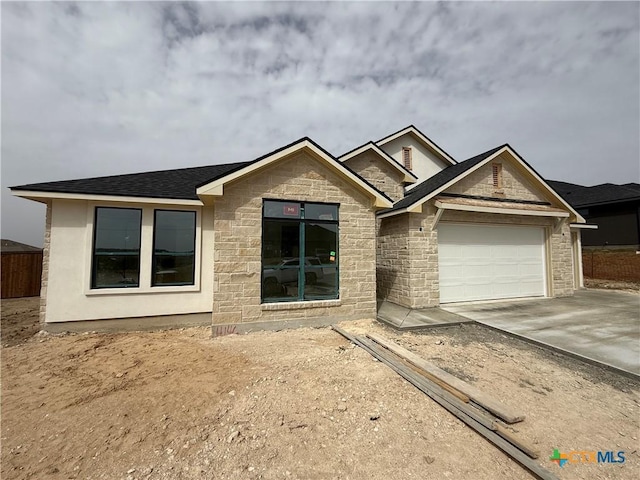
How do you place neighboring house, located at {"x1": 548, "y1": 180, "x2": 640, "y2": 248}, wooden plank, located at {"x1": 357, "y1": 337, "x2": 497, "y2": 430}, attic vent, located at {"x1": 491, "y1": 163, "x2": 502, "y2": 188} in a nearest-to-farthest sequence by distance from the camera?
1. wooden plank, located at {"x1": 357, "y1": 337, "x2": 497, "y2": 430}
2. attic vent, located at {"x1": 491, "y1": 163, "x2": 502, "y2": 188}
3. neighboring house, located at {"x1": 548, "y1": 180, "x2": 640, "y2": 248}

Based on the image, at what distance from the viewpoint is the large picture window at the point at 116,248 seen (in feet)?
23.7

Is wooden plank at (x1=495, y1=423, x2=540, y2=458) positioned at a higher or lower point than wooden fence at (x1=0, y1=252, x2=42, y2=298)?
lower

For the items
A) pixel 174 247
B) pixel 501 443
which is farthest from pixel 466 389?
pixel 174 247

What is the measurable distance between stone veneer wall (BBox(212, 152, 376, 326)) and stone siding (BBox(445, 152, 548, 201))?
14.3 feet

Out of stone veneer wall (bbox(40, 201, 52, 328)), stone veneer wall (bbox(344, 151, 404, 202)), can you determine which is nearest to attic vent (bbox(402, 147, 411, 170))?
stone veneer wall (bbox(344, 151, 404, 202))

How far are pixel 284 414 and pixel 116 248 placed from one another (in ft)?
21.0

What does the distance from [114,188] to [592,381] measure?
418 inches

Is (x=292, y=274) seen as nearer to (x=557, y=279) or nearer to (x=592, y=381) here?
(x=592, y=381)

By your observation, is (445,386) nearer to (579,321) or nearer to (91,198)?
(579,321)

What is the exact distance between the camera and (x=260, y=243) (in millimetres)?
7066

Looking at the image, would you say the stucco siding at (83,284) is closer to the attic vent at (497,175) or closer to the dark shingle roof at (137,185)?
the dark shingle roof at (137,185)

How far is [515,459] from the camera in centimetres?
278

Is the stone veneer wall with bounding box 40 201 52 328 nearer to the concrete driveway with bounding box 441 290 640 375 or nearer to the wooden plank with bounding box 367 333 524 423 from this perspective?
the wooden plank with bounding box 367 333 524 423

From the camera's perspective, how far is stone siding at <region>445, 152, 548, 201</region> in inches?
400
